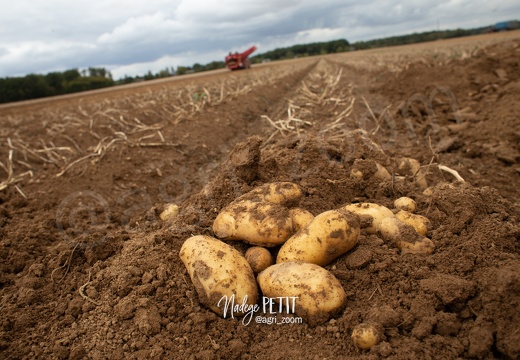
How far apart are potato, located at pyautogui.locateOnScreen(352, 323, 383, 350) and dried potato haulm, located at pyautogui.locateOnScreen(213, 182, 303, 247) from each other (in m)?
0.64

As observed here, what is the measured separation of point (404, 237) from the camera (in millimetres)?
2002

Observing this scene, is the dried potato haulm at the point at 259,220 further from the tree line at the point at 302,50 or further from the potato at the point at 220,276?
the tree line at the point at 302,50

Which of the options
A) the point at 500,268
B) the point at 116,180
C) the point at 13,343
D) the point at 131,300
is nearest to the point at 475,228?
the point at 500,268

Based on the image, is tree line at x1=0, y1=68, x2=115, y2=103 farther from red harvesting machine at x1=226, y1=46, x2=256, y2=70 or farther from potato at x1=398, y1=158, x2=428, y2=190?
potato at x1=398, y1=158, x2=428, y2=190

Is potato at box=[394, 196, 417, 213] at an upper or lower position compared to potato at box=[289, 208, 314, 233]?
lower

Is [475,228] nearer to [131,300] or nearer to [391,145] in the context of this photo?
[131,300]

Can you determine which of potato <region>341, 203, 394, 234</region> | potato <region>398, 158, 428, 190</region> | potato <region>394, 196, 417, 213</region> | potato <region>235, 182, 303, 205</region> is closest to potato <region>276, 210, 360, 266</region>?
potato <region>341, 203, 394, 234</region>

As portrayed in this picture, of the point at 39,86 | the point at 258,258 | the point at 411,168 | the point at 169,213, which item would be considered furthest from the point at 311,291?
the point at 39,86

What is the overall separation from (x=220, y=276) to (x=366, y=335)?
72cm

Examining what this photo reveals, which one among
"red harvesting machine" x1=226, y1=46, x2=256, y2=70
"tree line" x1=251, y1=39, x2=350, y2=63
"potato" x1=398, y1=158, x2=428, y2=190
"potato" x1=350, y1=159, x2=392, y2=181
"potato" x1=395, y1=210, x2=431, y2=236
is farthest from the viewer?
"tree line" x1=251, y1=39, x2=350, y2=63

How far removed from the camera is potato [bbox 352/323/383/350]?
60.5 inches

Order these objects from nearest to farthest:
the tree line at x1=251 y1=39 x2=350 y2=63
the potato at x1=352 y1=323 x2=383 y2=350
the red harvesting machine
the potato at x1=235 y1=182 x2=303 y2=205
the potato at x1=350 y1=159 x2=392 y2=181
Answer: the potato at x1=352 y1=323 x2=383 y2=350 < the potato at x1=235 y1=182 x2=303 y2=205 < the potato at x1=350 y1=159 x2=392 y2=181 < the red harvesting machine < the tree line at x1=251 y1=39 x2=350 y2=63

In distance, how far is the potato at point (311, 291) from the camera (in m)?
1.71

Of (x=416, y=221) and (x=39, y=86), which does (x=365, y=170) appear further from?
(x=39, y=86)
